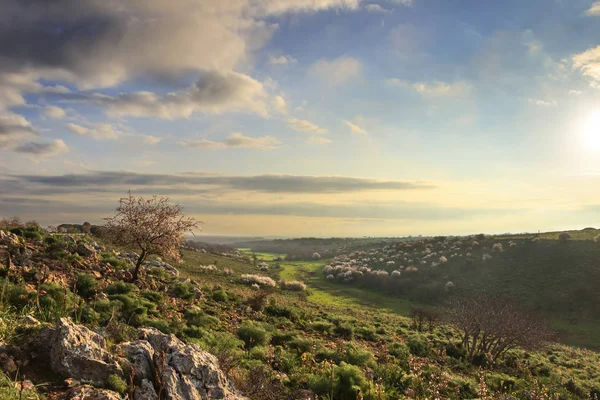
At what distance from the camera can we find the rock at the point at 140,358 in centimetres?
643

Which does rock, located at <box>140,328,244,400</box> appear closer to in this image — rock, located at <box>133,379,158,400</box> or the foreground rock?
the foreground rock

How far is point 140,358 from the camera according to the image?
6.69m

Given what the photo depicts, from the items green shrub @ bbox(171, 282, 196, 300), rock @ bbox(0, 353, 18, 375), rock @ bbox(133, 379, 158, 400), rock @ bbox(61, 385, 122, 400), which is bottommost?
green shrub @ bbox(171, 282, 196, 300)

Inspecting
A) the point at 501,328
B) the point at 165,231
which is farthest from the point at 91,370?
the point at 501,328

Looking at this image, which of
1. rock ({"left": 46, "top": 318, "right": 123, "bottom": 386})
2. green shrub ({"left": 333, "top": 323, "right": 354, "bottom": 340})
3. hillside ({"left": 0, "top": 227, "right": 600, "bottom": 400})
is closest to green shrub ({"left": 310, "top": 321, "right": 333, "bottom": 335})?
hillside ({"left": 0, "top": 227, "right": 600, "bottom": 400})

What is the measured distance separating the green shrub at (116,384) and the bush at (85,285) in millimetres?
10536

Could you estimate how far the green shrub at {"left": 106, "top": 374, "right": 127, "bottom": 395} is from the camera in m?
5.78

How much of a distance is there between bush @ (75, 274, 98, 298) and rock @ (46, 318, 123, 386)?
9.62 metres

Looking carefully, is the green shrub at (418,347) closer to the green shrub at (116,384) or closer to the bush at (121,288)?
the bush at (121,288)

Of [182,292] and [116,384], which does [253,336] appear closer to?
[182,292]

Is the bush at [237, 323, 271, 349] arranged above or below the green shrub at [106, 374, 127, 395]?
below

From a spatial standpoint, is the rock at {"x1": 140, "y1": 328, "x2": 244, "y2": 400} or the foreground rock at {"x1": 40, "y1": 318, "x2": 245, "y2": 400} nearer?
the foreground rock at {"x1": 40, "y1": 318, "x2": 245, "y2": 400}

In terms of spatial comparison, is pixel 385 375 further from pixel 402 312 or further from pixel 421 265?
pixel 421 265

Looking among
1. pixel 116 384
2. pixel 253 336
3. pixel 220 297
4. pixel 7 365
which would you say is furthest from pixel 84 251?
pixel 116 384
